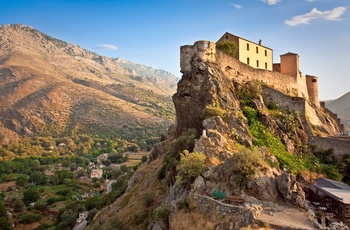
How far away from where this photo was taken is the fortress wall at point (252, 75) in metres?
30.1

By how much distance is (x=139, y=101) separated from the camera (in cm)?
18462

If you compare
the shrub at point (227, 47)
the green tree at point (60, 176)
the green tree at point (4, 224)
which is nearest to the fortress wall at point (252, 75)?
the shrub at point (227, 47)

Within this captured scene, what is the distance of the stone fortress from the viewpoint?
2873cm

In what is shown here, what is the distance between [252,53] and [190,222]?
918 inches

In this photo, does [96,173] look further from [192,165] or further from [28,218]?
[192,165]

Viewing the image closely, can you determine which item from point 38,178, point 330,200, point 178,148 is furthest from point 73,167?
point 330,200

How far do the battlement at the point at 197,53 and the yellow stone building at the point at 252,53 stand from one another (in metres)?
5.55

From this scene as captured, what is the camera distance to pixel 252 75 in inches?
1277

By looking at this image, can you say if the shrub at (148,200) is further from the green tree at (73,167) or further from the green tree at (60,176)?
the green tree at (73,167)

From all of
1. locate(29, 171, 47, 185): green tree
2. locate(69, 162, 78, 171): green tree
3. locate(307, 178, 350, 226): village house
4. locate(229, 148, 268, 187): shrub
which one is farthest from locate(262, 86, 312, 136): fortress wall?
locate(69, 162, 78, 171): green tree

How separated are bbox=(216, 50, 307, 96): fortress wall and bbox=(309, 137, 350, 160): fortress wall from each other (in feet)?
28.0

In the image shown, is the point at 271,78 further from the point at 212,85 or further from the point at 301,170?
the point at 301,170

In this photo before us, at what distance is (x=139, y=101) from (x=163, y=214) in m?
167

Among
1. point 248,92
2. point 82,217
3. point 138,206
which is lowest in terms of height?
point 82,217
